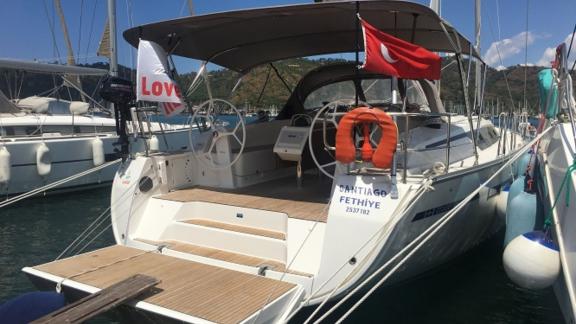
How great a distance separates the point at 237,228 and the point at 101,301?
5.76 feet

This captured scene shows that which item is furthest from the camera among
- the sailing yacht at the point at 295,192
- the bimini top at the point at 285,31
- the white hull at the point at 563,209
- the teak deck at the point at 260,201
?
the bimini top at the point at 285,31

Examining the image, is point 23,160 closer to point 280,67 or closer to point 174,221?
point 280,67

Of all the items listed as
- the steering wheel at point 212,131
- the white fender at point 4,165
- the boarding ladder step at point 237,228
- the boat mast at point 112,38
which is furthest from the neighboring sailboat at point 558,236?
the boat mast at point 112,38

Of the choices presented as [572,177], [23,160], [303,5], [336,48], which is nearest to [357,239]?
[572,177]

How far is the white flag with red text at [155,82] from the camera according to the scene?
5.55m

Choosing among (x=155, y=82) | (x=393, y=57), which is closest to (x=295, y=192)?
(x=155, y=82)

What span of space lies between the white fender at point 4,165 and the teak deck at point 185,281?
7.91m

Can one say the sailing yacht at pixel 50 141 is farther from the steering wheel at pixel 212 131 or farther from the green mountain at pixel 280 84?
the steering wheel at pixel 212 131

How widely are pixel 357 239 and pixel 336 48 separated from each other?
464 cm

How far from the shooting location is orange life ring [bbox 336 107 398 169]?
394 centimetres

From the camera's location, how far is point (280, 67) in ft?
28.1

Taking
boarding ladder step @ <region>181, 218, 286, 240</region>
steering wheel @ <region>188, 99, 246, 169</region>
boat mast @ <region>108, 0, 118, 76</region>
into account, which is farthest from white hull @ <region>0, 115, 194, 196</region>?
boarding ladder step @ <region>181, 218, 286, 240</region>

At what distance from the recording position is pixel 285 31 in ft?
22.1

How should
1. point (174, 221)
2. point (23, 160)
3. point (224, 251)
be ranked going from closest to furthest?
1. point (224, 251)
2. point (174, 221)
3. point (23, 160)
